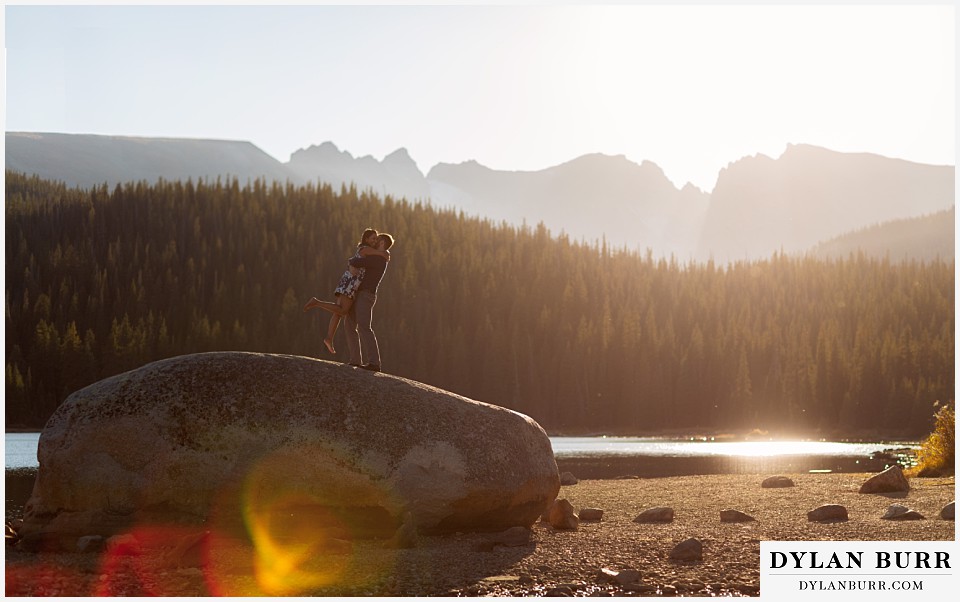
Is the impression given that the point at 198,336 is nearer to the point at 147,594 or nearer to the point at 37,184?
the point at 37,184

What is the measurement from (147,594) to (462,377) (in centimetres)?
11680

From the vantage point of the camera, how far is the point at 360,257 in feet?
57.7

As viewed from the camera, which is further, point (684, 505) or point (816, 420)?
point (816, 420)

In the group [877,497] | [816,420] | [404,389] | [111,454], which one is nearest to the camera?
[111,454]

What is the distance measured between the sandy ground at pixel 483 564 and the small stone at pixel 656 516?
0.75ft

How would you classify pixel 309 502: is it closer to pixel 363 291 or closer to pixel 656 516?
pixel 363 291

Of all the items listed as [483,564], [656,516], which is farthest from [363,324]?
[656,516]

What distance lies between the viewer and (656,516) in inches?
740

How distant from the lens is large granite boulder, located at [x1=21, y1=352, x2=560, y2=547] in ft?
51.8

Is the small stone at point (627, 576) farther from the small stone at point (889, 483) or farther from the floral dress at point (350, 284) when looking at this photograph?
the small stone at point (889, 483)

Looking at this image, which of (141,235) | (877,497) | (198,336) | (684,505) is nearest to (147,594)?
(684,505)

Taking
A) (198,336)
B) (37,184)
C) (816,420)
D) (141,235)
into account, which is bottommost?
(816,420)

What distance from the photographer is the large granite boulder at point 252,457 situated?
51.8 ft

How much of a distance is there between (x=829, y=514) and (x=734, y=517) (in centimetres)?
169
